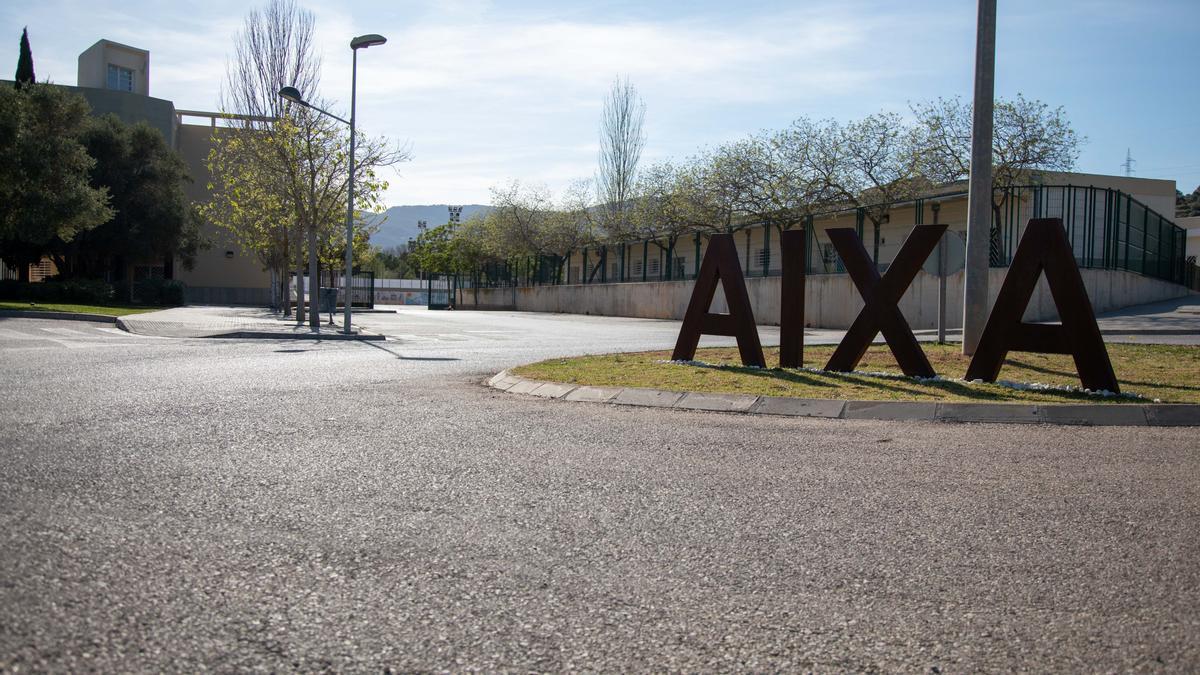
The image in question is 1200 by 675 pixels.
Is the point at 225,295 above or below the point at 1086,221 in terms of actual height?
below

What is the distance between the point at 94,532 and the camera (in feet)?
11.8

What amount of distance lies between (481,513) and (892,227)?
102ft

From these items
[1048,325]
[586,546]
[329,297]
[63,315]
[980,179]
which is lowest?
[586,546]

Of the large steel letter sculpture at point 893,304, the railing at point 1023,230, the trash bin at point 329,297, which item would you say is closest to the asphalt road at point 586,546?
A: the large steel letter sculpture at point 893,304

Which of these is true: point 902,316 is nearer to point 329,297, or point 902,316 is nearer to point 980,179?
point 980,179

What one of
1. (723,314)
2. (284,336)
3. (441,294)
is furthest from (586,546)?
(441,294)

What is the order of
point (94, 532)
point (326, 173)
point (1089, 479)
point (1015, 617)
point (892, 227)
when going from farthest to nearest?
point (892, 227), point (326, 173), point (1089, 479), point (94, 532), point (1015, 617)

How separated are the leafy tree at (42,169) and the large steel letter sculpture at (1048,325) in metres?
A: 30.3

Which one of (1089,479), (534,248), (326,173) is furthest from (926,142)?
(534,248)

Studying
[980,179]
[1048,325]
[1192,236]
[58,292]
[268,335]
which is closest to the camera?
[1048,325]

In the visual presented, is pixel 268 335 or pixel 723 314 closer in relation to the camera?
pixel 723 314

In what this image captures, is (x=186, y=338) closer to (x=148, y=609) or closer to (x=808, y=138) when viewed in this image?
(x=148, y=609)

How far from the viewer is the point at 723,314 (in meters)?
11.4

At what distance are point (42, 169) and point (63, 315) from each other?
7213 mm
